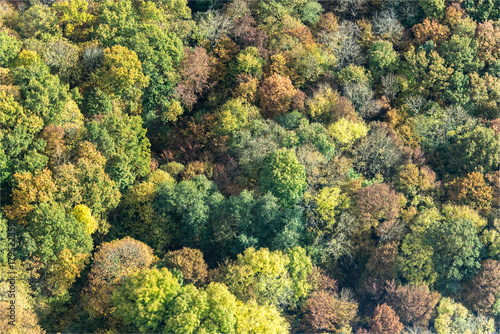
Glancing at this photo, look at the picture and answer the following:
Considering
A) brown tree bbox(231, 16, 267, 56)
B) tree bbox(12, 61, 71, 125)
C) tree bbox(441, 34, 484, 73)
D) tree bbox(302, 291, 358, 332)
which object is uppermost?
tree bbox(441, 34, 484, 73)

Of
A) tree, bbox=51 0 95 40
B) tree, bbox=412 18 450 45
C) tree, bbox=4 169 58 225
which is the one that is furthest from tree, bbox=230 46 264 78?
tree, bbox=4 169 58 225

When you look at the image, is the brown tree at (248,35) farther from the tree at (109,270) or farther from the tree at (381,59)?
the tree at (109,270)

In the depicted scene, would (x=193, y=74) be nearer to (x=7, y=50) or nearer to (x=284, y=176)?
(x=284, y=176)

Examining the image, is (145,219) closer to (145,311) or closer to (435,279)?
(145,311)

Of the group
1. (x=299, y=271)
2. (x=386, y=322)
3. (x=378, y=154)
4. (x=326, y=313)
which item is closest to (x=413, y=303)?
(x=386, y=322)

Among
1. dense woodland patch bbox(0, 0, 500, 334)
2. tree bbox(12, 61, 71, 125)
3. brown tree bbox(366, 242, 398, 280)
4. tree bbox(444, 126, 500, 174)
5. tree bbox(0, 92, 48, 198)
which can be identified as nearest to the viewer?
tree bbox(0, 92, 48, 198)

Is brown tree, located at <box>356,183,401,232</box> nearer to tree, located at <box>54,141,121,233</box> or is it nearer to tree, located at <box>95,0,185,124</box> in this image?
tree, located at <box>95,0,185,124</box>
